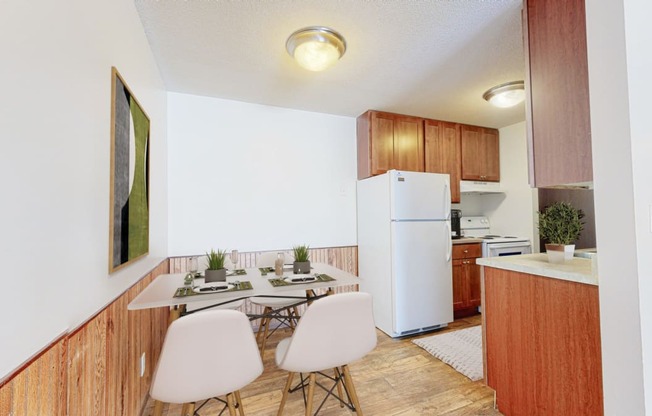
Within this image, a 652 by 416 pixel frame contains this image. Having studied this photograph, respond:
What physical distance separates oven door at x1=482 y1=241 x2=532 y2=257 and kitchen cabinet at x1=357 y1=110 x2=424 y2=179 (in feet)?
4.00

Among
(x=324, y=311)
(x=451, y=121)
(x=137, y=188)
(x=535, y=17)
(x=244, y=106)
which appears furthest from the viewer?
(x=451, y=121)

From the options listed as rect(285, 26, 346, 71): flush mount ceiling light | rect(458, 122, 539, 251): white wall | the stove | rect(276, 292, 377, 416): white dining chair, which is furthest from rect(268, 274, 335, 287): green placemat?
rect(458, 122, 539, 251): white wall

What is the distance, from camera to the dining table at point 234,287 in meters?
1.37

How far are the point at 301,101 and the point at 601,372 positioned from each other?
9.50 feet

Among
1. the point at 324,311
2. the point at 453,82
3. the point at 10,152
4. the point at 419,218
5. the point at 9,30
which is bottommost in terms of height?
the point at 324,311

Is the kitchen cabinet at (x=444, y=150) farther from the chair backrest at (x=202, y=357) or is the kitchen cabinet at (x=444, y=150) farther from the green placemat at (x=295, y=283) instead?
the chair backrest at (x=202, y=357)

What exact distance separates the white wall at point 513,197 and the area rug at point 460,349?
1.51 metres

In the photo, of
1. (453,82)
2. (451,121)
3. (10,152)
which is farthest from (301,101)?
(10,152)

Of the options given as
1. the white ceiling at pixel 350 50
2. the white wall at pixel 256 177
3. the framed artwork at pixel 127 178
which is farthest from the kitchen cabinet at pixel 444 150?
the framed artwork at pixel 127 178

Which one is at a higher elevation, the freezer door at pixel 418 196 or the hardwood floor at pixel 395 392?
the freezer door at pixel 418 196

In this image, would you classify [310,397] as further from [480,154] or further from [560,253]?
[480,154]

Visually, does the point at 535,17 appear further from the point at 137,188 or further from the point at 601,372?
the point at 137,188

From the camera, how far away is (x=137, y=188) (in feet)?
5.31

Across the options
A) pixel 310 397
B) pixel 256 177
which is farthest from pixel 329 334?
pixel 256 177
